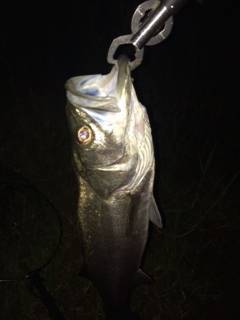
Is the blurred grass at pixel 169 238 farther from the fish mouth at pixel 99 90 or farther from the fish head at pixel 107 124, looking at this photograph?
the fish mouth at pixel 99 90

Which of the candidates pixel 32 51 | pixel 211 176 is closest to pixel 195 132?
pixel 211 176

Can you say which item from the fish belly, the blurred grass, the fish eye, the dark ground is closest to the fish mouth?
the fish eye

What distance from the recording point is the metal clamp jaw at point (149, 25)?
1233 millimetres

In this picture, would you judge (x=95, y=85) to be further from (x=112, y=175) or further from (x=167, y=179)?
(x=167, y=179)

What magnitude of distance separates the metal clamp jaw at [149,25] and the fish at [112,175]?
0.26ft

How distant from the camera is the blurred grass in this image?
3.82m

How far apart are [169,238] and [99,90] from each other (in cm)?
309

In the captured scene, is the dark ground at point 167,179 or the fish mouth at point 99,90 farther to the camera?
the dark ground at point 167,179

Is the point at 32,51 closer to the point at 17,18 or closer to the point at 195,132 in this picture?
the point at 17,18

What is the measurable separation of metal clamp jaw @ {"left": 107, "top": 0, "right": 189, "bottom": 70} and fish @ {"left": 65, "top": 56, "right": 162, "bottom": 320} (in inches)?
3.1

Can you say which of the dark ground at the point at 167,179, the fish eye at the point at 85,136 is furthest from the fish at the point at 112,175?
the dark ground at the point at 167,179

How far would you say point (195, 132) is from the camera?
5.59 m

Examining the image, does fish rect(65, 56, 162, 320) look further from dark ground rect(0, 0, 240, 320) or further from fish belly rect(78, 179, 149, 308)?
dark ground rect(0, 0, 240, 320)

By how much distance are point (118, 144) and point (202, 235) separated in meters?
3.11
